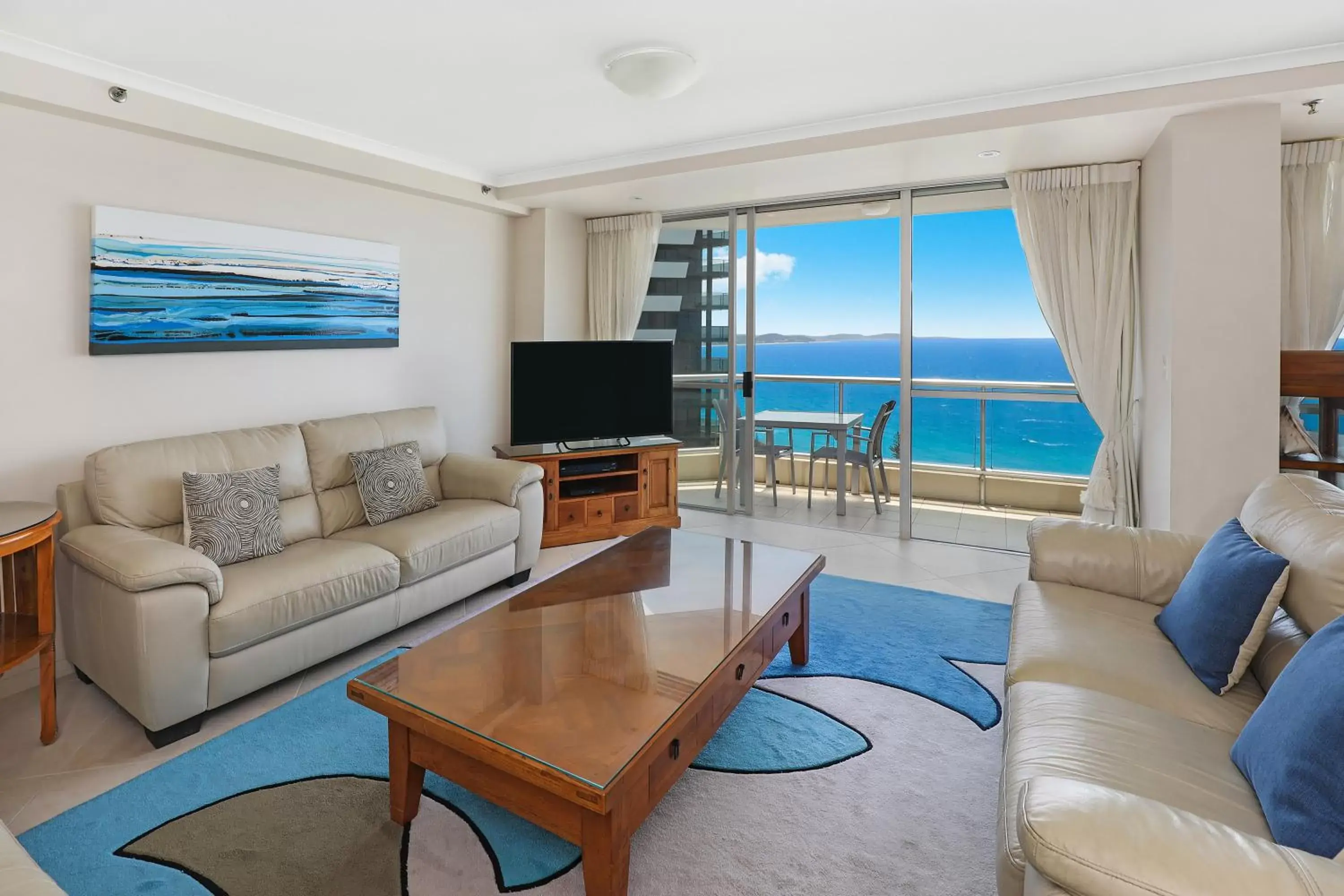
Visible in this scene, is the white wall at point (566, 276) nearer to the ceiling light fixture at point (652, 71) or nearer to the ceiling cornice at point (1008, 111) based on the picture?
the ceiling cornice at point (1008, 111)

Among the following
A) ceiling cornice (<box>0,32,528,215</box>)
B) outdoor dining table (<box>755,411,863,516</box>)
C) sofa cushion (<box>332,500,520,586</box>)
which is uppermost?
ceiling cornice (<box>0,32,528,215</box>)

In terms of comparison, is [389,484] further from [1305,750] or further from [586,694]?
[1305,750]

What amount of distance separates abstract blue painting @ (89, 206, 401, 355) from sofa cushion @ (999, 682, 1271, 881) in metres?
3.75

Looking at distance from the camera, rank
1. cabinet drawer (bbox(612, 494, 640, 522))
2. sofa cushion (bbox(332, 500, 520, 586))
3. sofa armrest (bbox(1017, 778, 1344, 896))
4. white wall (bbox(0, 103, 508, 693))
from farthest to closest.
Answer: cabinet drawer (bbox(612, 494, 640, 522)) < sofa cushion (bbox(332, 500, 520, 586)) < white wall (bbox(0, 103, 508, 693)) < sofa armrest (bbox(1017, 778, 1344, 896))

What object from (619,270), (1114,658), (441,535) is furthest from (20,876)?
(619,270)

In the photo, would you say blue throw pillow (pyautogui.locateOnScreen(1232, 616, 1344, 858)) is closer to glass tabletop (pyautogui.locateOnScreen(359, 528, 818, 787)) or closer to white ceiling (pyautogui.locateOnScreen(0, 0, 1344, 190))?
glass tabletop (pyautogui.locateOnScreen(359, 528, 818, 787))

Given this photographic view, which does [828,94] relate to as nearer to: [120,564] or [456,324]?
[456,324]

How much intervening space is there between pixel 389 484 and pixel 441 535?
1.67 feet

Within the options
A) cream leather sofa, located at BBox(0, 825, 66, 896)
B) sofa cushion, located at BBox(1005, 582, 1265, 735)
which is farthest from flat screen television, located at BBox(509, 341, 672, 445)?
cream leather sofa, located at BBox(0, 825, 66, 896)

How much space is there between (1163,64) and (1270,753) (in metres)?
3.01

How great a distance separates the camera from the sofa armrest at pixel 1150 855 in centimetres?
98

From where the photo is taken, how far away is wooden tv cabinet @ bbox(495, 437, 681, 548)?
15.9 feet

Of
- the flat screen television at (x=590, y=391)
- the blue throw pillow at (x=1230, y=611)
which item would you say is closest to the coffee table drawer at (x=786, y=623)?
the blue throw pillow at (x=1230, y=611)

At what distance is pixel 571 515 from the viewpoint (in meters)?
4.93
